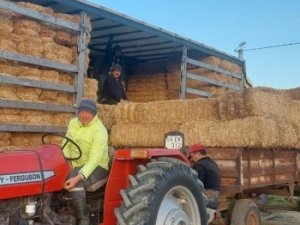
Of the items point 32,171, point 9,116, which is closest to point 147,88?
point 9,116

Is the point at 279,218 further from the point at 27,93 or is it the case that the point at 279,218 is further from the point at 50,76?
the point at 27,93

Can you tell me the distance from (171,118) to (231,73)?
5.20m

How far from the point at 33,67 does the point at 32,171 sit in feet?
11.9

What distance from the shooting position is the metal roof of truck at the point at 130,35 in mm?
8219

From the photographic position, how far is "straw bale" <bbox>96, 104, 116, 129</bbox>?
8195mm

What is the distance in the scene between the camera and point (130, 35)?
1051 centimetres

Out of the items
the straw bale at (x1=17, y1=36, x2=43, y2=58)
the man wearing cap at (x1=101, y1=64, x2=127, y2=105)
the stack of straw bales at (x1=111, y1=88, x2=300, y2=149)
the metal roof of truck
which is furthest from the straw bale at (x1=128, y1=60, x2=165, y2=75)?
the straw bale at (x1=17, y1=36, x2=43, y2=58)

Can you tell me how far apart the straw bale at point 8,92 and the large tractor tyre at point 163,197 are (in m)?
3.07

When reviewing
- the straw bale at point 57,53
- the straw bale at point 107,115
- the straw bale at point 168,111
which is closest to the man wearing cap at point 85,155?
the straw bale at point 57,53

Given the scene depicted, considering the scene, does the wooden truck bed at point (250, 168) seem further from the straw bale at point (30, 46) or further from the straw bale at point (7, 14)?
the straw bale at point (7, 14)

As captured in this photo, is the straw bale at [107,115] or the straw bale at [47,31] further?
the straw bale at [107,115]

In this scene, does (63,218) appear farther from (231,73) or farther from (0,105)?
(231,73)

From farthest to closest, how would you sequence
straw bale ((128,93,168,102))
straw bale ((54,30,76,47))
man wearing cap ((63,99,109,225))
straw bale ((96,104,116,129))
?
straw bale ((128,93,168,102)) → straw bale ((96,104,116,129)) → straw bale ((54,30,76,47)) → man wearing cap ((63,99,109,225))

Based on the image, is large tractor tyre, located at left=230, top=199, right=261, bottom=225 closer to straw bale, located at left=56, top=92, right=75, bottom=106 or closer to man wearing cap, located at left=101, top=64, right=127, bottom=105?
straw bale, located at left=56, top=92, right=75, bottom=106
